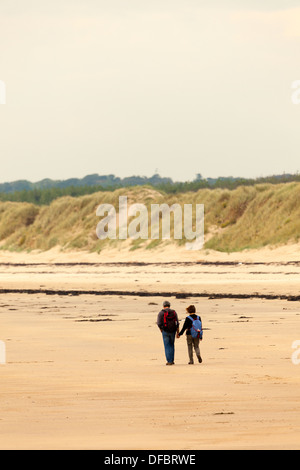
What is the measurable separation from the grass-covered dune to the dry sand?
24.2 metres

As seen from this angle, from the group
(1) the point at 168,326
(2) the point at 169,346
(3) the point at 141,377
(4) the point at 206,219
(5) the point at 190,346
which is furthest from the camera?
(4) the point at 206,219

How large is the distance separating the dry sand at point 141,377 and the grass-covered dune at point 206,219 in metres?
24.2

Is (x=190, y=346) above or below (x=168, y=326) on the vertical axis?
below

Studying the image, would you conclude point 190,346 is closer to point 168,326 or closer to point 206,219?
point 168,326

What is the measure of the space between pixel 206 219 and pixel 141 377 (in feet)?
164

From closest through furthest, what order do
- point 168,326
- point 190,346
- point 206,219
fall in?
1. point 168,326
2. point 190,346
3. point 206,219

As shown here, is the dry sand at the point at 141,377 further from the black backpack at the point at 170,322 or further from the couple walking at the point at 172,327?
the black backpack at the point at 170,322

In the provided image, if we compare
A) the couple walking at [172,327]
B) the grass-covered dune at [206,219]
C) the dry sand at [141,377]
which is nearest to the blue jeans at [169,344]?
the couple walking at [172,327]

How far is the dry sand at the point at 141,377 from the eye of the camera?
363 inches

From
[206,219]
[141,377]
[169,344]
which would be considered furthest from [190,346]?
[206,219]

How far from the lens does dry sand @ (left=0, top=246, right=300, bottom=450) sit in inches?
363

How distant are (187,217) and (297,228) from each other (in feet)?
48.3

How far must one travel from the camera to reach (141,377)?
13.1m
